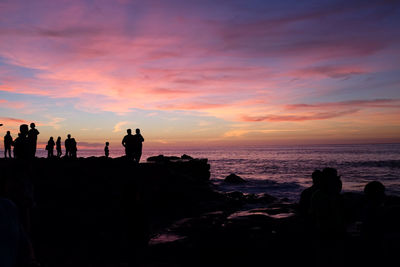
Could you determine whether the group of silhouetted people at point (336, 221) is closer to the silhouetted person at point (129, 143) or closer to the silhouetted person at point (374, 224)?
the silhouetted person at point (374, 224)

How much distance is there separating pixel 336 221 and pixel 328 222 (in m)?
0.13

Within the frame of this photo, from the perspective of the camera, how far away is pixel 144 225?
6.25 metres

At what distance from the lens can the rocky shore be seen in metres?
6.12

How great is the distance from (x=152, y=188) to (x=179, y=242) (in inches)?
300

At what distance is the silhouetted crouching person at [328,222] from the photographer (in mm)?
4754

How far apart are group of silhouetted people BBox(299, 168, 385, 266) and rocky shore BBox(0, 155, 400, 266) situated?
0.19 m

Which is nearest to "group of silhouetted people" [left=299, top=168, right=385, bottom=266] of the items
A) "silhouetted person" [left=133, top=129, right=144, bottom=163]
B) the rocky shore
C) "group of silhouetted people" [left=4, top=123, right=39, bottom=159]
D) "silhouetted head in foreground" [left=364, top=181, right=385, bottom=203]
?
"silhouetted head in foreground" [left=364, top=181, right=385, bottom=203]

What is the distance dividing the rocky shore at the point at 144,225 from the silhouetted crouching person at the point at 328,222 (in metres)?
0.22

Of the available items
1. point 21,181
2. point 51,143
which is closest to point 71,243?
point 21,181

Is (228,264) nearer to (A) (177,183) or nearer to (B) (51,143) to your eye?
(A) (177,183)

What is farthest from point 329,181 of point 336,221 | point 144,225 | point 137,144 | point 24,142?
point 137,144

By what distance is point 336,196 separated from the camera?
5.03 m

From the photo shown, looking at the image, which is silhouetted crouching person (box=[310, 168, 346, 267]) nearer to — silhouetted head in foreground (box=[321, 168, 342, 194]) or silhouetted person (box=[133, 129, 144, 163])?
silhouetted head in foreground (box=[321, 168, 342, 194])

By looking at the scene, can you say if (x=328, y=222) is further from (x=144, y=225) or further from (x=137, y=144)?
(x=137, y=144)
